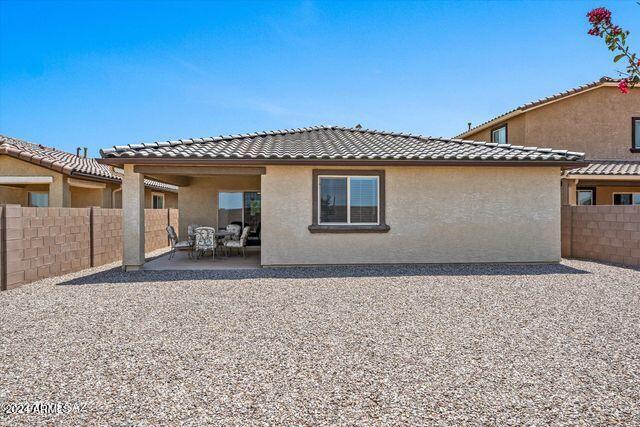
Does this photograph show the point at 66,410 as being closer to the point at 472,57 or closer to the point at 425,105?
the point at 472,57

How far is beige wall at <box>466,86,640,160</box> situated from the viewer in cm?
1725

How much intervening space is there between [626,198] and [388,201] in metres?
14.5

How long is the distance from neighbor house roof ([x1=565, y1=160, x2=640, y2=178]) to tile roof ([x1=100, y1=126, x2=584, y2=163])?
4.53 m

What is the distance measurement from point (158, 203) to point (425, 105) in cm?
1717

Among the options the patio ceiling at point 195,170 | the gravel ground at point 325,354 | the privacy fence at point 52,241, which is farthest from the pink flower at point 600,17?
the privacy fence at point 52,241

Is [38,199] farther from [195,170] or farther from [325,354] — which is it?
[325,354]

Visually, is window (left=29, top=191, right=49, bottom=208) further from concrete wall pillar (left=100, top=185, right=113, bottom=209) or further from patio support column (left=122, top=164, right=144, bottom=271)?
patio support column (left=122, top=164, right=144, bottom=271)

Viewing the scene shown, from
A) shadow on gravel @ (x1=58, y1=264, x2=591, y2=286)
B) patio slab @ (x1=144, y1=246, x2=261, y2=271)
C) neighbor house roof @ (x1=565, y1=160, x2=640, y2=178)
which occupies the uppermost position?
neighbor house roof @ (x1=565, y1=160, x2=640, y2=178)

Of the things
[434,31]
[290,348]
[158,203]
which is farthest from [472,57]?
[158,203]

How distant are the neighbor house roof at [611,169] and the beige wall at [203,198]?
1328 centimetres

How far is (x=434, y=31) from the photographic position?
468 inches

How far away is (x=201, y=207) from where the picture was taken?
15898mm

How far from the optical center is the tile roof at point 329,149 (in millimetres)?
10242

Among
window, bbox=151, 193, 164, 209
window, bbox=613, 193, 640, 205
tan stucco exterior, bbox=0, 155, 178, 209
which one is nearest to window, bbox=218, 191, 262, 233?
tan stucco exterior, bbox=0, 155, 178, 209
